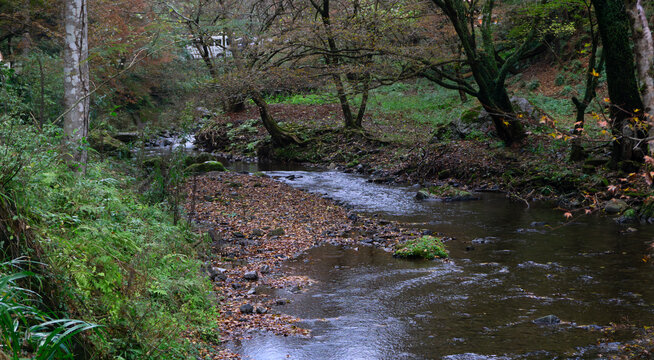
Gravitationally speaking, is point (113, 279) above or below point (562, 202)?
above

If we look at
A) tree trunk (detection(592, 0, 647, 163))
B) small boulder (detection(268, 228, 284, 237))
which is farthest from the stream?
tree trunk (detection(592, 0, 647, 163))

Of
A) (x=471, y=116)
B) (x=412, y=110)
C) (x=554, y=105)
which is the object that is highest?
(x=412, y=110)

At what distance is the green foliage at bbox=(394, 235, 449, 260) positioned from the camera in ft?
26.6

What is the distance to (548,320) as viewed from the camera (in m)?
5.44

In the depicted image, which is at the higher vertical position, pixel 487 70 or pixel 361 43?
pixel 361 43

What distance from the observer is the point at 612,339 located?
4953 millimetres

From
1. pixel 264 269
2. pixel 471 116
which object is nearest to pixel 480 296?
pixel 264 269

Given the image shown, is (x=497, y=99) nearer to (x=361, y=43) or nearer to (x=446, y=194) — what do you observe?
(x=446, y=194)

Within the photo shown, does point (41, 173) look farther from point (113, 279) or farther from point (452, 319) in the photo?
point (452, 319)

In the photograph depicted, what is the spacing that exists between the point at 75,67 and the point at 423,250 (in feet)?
19.9

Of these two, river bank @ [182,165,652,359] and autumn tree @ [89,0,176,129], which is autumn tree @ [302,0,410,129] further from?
river bank @ [182,165,652,359]

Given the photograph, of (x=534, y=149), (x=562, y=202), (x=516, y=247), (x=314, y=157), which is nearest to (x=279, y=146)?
(x=314, y=157)

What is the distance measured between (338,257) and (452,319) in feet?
9.66

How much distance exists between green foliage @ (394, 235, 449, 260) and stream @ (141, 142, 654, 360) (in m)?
0.23
